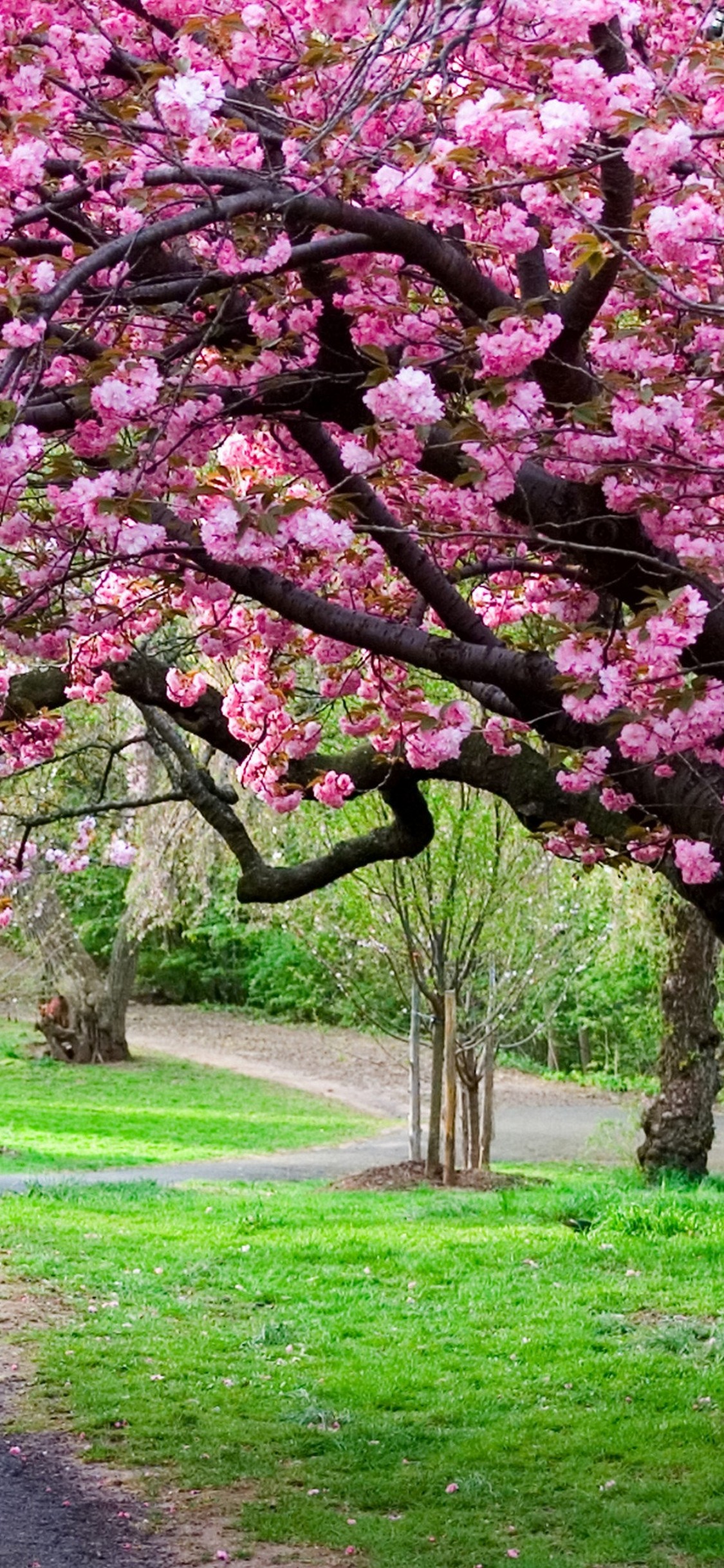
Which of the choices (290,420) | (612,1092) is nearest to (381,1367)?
(290,420)

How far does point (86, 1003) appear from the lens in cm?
2577

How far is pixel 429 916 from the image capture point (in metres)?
13.0

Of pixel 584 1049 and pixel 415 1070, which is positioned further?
pixel 584 1049

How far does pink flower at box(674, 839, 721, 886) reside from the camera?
4.46 m

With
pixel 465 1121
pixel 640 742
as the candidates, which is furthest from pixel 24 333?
pixel 465 1121

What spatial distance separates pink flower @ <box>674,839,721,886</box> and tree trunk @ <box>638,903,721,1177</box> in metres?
8.39

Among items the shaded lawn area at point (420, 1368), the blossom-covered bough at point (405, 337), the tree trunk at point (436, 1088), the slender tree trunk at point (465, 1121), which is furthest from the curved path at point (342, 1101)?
the blossom-covered bough at point (405, 337)

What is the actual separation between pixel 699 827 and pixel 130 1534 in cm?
264

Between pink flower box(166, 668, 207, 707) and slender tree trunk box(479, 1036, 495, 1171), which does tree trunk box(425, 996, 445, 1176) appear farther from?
pink flower box(166, 668, 207, 707)

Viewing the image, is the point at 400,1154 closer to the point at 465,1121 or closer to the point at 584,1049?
the point at 465,1121

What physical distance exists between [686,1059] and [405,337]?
9460 millimetres

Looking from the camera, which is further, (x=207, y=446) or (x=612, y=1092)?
(x=612, y=1092)

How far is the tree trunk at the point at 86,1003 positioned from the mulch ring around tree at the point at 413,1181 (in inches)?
435

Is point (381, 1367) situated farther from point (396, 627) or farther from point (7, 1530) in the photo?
point (396, 627)
